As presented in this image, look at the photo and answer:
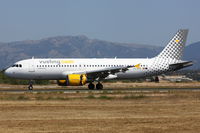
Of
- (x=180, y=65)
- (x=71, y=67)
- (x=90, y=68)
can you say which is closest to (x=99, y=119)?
(x=71, y=67)

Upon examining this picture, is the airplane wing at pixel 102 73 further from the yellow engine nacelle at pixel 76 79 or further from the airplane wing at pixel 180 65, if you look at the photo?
the airplane wing at pixel 180 65

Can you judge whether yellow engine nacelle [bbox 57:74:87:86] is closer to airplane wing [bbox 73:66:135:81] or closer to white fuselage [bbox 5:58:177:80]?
airplane wing [bbox 73:66:135:81]

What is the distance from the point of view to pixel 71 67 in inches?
2295

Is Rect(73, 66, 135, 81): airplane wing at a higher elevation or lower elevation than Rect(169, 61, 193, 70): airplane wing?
lower

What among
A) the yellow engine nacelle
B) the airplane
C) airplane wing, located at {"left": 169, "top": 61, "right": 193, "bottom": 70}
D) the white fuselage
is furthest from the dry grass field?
airplane wing, located at {"left": 169, "top": 61, "right": 193, "bottom": 70}

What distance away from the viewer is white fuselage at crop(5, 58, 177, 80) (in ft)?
188

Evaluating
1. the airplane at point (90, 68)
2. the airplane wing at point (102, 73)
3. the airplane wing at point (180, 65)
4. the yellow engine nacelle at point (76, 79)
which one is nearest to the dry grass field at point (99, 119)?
the yellow engine nacelle at point (76, 79)

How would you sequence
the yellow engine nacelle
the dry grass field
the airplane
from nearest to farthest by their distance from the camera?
1. the dry grass field
2. the yellow engine nacelle
3. the airplane

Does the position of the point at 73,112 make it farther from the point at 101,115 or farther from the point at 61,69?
the point at 61,69

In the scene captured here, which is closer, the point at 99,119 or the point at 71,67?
the point at 99,119

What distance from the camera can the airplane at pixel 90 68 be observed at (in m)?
56.8

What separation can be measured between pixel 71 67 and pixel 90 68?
236 cm

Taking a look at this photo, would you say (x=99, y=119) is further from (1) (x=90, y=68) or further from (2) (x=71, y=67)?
(1) (x=90, y=68)

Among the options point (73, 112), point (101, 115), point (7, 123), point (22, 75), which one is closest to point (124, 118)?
point (101, 115)
